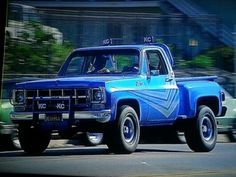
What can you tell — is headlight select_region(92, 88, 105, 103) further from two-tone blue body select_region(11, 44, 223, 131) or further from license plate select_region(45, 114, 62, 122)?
license plate select_region(45, 114, 62, 122)

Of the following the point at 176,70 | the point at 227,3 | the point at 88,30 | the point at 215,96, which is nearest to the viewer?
the point at 227,3

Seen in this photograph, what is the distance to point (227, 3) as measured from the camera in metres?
7.98

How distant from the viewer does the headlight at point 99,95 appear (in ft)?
32.4

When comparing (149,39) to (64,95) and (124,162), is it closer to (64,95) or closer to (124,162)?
(64,95)

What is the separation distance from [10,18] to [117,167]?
8.52 ft

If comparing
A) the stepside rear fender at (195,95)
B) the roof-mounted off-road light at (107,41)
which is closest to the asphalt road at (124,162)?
the stepside rear fender at (195,95)

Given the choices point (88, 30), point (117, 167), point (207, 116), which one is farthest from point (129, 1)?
point (207, 116)

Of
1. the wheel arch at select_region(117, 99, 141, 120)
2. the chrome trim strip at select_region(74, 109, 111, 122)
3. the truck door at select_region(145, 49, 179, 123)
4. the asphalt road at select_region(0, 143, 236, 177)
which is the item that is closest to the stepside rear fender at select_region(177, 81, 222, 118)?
the truck door at select_region(145, 49, 179, 123)

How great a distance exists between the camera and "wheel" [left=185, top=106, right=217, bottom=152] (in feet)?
36.1

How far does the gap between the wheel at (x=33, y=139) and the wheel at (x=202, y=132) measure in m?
2.25

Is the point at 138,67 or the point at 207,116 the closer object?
the point at 138,67

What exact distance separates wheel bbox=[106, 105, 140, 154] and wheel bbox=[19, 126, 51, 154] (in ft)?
3.14

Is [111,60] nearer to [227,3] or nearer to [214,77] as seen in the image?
[214,77]

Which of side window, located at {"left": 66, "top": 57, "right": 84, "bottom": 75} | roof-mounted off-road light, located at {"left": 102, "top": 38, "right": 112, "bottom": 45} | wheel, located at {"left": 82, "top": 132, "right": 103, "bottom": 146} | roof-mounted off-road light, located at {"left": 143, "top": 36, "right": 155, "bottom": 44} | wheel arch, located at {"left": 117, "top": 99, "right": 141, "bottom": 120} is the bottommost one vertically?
wheel, located at {"left": 82, "top": 132, "right": 103, "bottom": 146}
